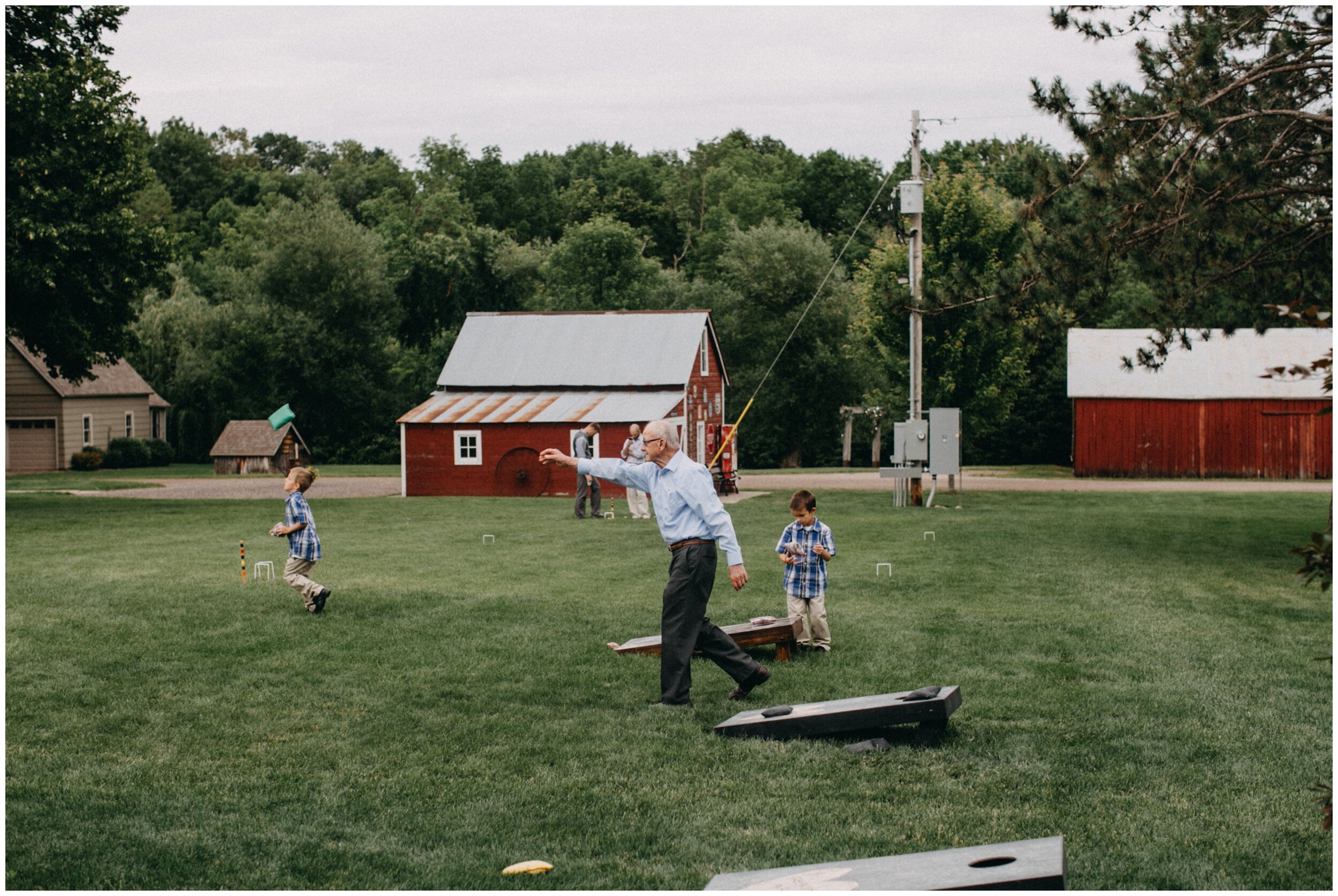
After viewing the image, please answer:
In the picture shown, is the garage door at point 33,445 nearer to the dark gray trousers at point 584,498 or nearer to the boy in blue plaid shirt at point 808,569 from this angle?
the dark gray trousers at point 584,498

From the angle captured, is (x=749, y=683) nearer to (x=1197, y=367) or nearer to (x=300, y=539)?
(x=300, y=539)

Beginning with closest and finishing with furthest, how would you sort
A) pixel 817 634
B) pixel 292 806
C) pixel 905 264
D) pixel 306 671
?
pixel 292 806 → pixel 306 671 → pixel 817 634 → pixel 905 264

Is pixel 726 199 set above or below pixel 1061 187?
above

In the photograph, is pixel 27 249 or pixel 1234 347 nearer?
pixel 27 249

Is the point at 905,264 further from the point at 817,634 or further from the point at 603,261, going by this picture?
the point at 817,634

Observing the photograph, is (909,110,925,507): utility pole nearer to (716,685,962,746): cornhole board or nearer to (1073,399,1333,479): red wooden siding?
(1073,399,1333,479): red wooden siding

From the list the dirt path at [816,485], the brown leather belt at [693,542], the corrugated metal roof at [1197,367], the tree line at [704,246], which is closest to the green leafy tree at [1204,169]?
the tree line at [704,246]

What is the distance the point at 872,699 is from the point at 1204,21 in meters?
11.6

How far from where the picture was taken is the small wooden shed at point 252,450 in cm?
4456

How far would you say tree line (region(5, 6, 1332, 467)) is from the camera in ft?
52.3

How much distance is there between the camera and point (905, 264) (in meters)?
39.6

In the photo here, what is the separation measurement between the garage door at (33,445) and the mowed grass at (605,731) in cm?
3554

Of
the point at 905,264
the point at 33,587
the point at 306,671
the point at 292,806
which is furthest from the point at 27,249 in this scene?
the point at 905,264

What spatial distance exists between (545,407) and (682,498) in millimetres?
25730
